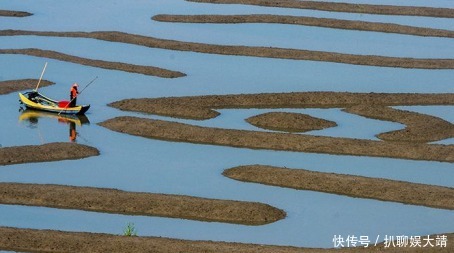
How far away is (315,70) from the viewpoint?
61.3m

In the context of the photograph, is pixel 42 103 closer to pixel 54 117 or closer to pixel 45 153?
pixel 54 117

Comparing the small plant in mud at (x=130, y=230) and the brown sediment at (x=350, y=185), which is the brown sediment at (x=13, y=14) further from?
the small plant in mud at (x=130, y=230)

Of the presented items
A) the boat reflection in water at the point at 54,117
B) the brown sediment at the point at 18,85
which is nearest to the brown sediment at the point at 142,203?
the boat reflection in water at the point at 54,117

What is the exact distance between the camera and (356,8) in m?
81.4

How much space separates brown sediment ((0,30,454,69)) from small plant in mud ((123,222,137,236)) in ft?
102

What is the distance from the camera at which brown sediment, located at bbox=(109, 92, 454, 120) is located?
5172cm

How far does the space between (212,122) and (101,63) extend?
14705 mm

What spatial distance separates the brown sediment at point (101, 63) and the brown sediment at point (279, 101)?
274 inches

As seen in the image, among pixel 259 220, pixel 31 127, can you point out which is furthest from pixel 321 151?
pixel 31 127

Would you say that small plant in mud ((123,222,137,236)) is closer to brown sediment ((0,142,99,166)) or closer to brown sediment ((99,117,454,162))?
brown sediment ((0,142,99,166))

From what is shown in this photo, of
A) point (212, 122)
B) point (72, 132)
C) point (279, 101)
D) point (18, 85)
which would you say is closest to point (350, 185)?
point (212, 122)

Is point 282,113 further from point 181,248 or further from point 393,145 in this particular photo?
point 181,248

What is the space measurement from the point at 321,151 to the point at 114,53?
24.4m

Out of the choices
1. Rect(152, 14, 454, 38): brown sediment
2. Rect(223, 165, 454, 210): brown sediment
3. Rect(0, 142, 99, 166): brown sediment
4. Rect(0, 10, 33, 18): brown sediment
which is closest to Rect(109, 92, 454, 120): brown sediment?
Rect(0, 142, 99, 166): brown sediment
